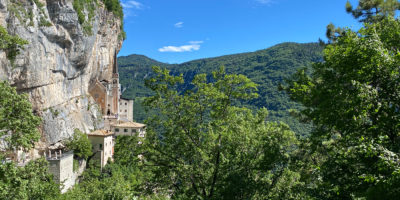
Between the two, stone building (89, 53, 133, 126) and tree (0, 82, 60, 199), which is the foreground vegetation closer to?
tree (0, 82, 60, 199)

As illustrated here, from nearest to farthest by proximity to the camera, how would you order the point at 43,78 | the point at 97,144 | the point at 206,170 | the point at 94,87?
the point at 206,170 → the point at 43,78 → the point at 97,144 → the point at 94,87

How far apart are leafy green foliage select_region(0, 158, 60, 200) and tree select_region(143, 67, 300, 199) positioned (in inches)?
141

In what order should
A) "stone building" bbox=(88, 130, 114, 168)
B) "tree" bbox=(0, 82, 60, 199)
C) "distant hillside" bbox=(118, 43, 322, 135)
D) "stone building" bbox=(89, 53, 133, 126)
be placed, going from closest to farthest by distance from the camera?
"tree" bbox=(0, 82, 60, 199)
"stone building" bbox=(88, 130, 114, 168)
"stone building" bbox=(89, 53, 133, 126)
"distant hillside" bbox=(118, 43, 322, 135)

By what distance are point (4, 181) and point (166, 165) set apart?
495cm

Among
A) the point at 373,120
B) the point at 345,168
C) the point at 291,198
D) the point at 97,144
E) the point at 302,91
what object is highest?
the point at 302,91

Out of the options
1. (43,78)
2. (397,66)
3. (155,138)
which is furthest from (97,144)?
(397,66)

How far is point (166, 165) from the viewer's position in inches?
412

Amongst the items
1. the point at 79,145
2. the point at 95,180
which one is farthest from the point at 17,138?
the point at 79,145

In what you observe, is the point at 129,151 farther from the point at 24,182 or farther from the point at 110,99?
the point at 110,99

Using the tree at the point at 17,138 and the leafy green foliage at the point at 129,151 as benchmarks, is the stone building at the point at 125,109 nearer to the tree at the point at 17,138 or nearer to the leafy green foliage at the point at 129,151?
the tree at the point at 17,138

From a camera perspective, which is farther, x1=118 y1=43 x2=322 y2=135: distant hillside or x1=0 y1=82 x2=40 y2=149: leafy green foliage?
x1=118 y1=43 x2=322 y2=135: distant hillside

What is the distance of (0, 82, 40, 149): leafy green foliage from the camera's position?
9.31m

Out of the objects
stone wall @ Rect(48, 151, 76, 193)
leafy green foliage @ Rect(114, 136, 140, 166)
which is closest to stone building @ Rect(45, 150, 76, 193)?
stone wall @ Rect(48, 151, 76, 193)

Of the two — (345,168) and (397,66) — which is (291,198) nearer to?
(345,168)
